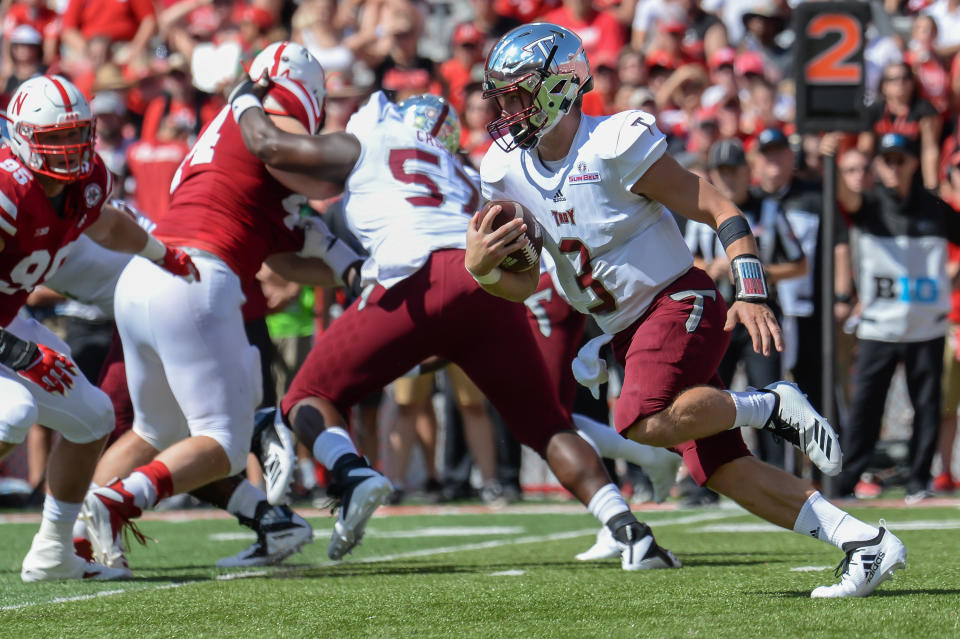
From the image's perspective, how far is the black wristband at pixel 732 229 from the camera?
4289 mm

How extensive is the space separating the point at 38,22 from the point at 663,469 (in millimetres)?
10158

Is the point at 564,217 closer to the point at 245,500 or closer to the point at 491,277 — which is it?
the point at 491,277

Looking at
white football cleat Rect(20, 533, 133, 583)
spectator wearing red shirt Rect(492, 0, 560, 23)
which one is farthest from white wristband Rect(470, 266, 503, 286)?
spectator wearing red shirt Rect(492, 0, 560, 23)

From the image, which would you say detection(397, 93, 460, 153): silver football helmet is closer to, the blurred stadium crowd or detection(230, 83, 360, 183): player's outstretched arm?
detection(230, 83, 360, 183): player's outstretched arm

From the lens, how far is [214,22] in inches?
501

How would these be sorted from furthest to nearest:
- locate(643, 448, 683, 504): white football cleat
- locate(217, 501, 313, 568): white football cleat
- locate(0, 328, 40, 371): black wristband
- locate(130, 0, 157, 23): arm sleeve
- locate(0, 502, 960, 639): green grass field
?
locate(130, 0, 157, 23): arm sleeve < locate(643, 448, 683, 504): white football cleat < locate(217, 501, 313, 568): white football cleat < locate(0, 328, 40, 371): black wristband < locate(0, 502, 960, 639): green grass field

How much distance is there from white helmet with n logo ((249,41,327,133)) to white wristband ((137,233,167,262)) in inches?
31.5

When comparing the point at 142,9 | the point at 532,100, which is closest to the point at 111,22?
the point at 142,9

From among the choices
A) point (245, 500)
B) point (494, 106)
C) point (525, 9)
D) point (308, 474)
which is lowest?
point (308, 474)

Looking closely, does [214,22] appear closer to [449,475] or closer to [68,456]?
[449,475]

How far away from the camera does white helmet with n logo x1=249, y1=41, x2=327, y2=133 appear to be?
5.85 metres

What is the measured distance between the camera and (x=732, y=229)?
4.30 m

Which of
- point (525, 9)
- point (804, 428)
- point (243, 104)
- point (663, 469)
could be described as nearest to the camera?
point (804, 428)

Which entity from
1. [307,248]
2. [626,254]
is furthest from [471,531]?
[626,254]
